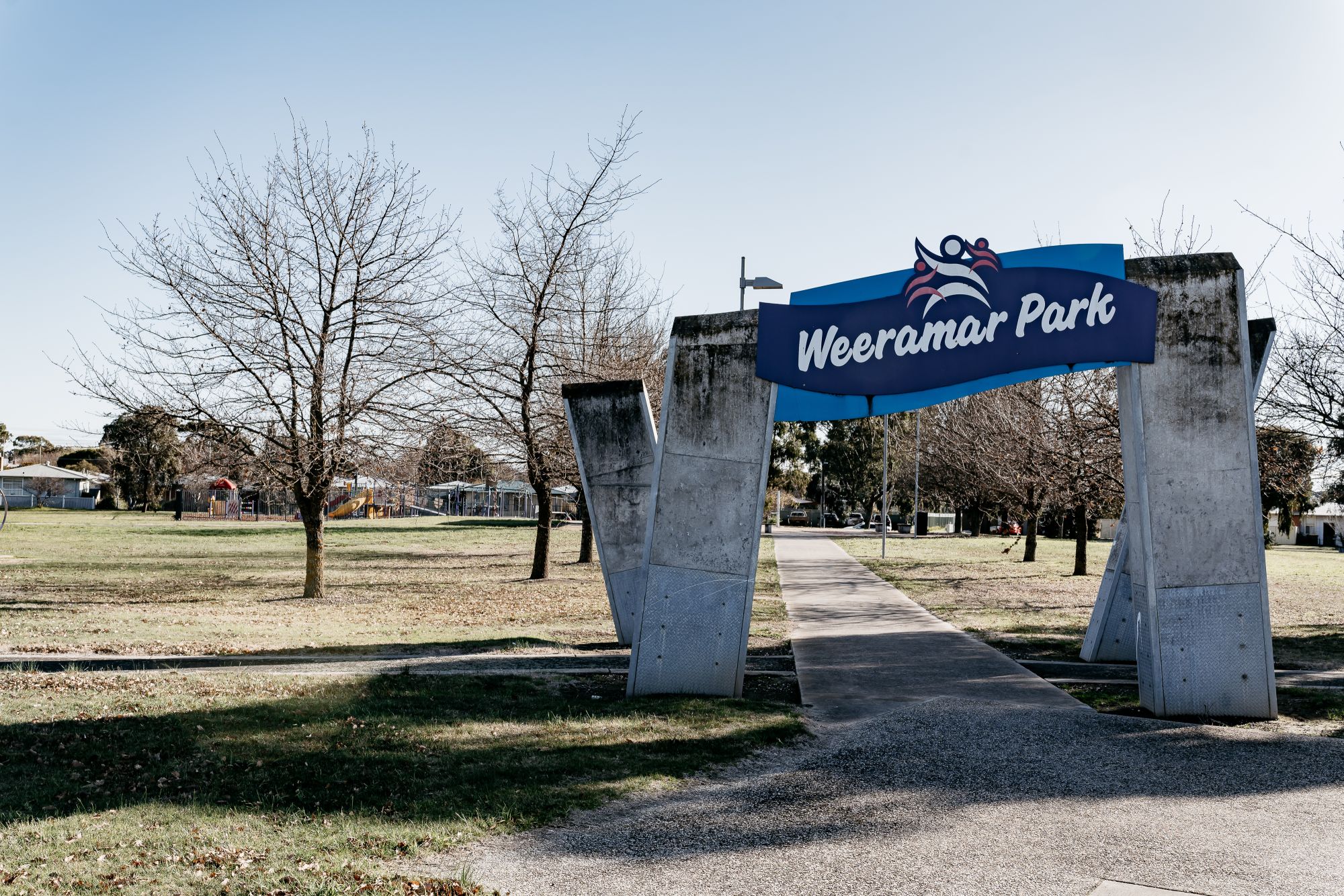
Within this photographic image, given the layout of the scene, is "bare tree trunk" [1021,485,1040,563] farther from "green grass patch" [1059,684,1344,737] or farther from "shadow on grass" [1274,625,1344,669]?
"green grass patch" [1059,684,1344,737]

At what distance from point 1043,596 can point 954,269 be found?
44.4 ft

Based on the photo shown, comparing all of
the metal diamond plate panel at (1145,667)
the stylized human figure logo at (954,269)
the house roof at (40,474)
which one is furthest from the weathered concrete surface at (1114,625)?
the house roof at (40,474)

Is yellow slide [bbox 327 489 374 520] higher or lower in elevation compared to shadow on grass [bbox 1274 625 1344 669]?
higher

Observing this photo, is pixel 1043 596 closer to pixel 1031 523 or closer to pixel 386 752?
pixel 1031 523

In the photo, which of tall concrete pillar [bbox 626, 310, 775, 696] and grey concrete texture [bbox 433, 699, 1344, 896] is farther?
tall concrete pillar [bbox 626, 310, 775, 696]

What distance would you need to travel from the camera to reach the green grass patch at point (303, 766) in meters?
4.70

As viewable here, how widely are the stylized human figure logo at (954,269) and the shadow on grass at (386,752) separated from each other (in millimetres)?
4271

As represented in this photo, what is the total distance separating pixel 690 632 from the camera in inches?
359

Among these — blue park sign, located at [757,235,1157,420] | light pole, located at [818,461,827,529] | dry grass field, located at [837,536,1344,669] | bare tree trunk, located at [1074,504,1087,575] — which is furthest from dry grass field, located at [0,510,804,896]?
light pole, located at [818,461,827,529]

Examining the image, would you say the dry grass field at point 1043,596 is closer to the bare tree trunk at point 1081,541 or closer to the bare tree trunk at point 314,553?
the bare tree trunk at point 1081,541

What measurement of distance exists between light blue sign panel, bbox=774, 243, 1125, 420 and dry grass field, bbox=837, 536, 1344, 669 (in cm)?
429

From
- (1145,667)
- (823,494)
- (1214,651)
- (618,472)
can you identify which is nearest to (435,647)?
(618,472)

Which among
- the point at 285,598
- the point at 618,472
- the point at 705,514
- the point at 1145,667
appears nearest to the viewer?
the point at 1145,667

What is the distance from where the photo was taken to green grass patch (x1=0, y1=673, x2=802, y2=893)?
15.4 ft
